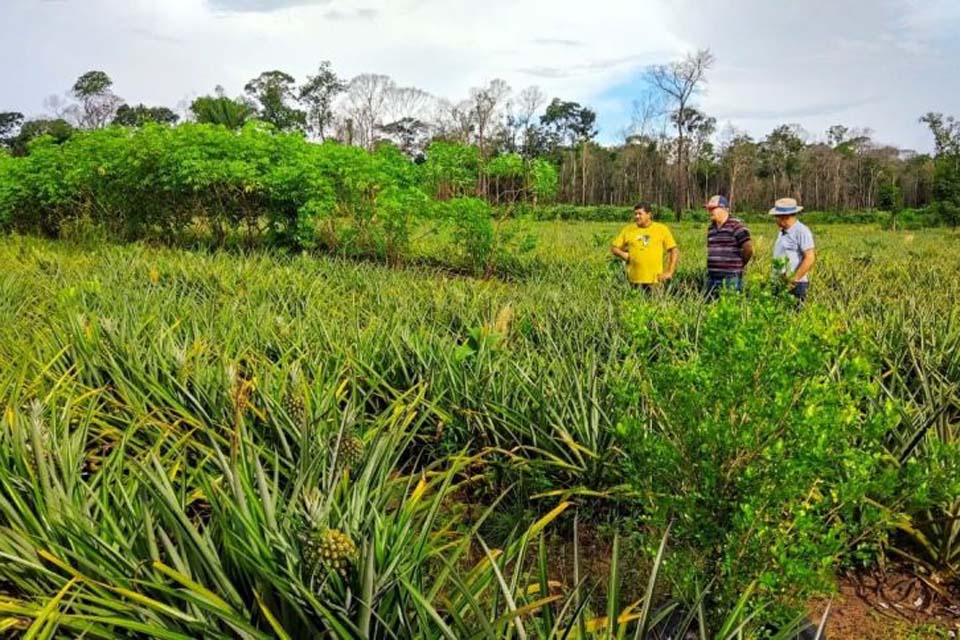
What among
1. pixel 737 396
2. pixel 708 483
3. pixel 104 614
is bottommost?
pixel 104 614

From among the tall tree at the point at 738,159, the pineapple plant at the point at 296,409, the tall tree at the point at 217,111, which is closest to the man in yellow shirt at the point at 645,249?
the pineapple plant at the point at 296,409

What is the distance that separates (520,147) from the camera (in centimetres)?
6756

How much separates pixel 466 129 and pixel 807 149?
105ft

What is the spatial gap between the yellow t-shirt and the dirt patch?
14.3 ft

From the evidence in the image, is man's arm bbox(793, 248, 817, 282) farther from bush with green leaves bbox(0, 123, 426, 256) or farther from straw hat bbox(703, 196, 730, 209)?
bush with green leaves bbox(0, 123, 426, 256)

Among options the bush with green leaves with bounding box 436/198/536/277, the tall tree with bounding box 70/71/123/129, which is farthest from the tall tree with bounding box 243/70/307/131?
the bush with green leaves with bounding box 436/198/536/277

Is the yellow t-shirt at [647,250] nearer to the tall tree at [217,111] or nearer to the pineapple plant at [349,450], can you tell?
the pineapple plant at [349,450]

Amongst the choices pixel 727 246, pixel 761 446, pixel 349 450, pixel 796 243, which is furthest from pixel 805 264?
pixel 349 450

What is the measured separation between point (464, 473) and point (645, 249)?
409 cm

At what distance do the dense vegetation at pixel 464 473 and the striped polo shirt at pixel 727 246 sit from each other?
155 cm

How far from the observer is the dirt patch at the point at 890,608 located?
2.57 m

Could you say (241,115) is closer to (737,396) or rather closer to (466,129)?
(466,129)

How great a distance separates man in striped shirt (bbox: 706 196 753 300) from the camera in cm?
654

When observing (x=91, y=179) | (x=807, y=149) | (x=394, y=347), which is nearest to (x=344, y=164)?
(x=91, y=179)
